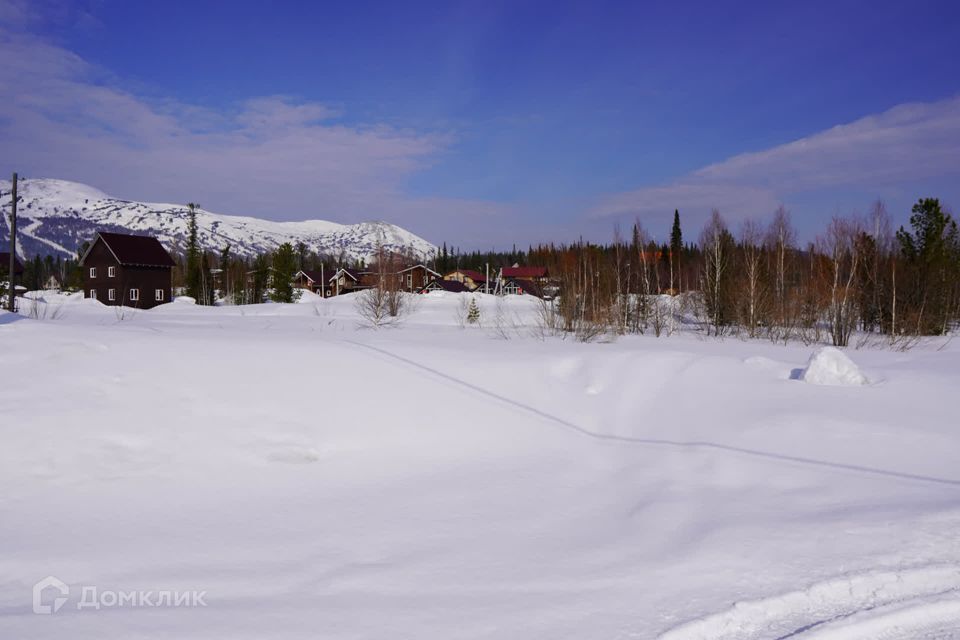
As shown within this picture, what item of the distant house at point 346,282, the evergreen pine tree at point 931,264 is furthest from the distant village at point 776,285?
the distant house at point 346,282

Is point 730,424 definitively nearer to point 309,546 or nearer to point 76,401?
point 309,546

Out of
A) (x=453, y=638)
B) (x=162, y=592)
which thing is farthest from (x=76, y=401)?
(x=453, y=638)

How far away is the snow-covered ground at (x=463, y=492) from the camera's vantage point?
423 centimetres

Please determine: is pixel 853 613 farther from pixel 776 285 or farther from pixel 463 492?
pixel 776 285

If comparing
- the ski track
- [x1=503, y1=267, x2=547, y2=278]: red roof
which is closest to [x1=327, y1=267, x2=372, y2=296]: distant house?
[x1=503, y1=267, x2=547, y2=278]: red roof

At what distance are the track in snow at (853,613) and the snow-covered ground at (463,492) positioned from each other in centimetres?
2

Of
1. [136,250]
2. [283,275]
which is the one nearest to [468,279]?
[283,275]

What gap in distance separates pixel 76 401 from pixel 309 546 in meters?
4.74

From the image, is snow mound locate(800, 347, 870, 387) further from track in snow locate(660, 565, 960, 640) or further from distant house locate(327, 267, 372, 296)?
distant house locate(327, 267, 372, 296)

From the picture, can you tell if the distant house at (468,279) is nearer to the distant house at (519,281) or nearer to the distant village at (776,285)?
the distant house at (519,281)

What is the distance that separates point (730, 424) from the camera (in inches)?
348

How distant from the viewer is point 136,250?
1807 inches

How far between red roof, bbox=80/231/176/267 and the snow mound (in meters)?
46.7

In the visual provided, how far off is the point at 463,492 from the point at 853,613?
3.86m
